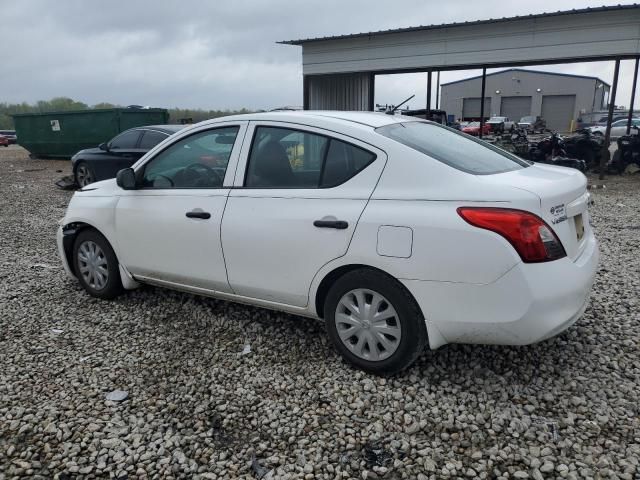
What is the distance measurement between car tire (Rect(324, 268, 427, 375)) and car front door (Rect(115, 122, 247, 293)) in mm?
948

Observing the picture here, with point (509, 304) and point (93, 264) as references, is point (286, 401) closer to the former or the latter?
point (509, 304)

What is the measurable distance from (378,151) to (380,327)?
1.05 m

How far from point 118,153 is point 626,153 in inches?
490

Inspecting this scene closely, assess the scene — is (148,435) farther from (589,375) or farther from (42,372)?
(589,375)

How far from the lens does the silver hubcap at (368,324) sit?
305 cm

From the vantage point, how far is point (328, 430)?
9.14 feet

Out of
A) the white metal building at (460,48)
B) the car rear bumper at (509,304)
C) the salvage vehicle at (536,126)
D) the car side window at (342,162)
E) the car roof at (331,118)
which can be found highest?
the white metal building at (460,48)

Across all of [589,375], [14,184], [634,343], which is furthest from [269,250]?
[14,184]

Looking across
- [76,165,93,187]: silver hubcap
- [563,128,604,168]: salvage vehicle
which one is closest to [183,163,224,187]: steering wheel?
[76,165,93,187]: silver hubcap

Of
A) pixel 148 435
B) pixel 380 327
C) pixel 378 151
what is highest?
pixel 378 151

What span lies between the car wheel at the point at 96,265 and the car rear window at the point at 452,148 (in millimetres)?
2648

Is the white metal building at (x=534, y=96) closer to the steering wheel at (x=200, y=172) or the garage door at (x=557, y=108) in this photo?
the garage door at (x=557, y=108)

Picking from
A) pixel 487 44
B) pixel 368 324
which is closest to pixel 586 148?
pixel 487 44

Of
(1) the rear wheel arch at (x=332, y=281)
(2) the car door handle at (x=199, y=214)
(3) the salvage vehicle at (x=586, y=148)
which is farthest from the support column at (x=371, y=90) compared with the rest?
(1) the rear wheel arch at (x=332, y=281)
